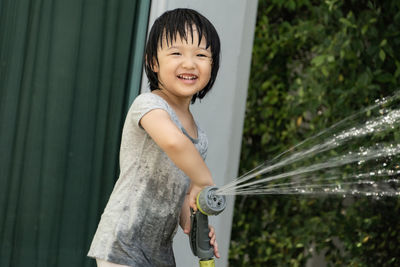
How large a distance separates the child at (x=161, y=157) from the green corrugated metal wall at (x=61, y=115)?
61cm

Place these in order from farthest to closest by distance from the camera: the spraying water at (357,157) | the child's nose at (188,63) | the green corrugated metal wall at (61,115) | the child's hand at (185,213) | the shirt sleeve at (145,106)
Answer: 1. the spraying water at (357,157)
2. the green corrugated metal wall at (61,115)
3. the child's hand at (185,213)
4. the child's nose at (188,63)
5. the shirt sleeve at (145,106)

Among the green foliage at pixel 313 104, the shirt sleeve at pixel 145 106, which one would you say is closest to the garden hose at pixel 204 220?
the shirt sleeve at pixel 145 106

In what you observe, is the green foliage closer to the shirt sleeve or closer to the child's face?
the child's face

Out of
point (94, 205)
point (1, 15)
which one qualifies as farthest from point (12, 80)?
point (94, 205)

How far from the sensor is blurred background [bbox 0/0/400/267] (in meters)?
2.09

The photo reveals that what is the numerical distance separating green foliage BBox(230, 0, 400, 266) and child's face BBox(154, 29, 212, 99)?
1.77m

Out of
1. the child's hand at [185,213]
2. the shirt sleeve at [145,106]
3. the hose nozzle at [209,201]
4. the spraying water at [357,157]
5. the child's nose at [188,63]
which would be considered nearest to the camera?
the hose nozzle at [209,201]

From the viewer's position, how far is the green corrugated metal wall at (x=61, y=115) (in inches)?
81.7

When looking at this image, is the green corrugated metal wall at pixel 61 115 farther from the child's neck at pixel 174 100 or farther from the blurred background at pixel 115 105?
the child's neck at pixel 174 100

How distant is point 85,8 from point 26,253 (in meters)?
0.87

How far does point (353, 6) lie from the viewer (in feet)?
11.9

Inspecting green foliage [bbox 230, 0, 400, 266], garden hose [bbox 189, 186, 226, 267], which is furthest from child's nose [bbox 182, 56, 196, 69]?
green foliage [bbox 230, 0, 400, 266]

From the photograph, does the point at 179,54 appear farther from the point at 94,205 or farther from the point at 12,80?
the point at 94,205

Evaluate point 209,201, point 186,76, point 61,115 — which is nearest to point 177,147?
point 209,201
